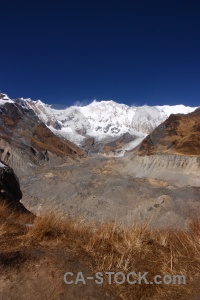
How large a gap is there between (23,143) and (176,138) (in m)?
46.1

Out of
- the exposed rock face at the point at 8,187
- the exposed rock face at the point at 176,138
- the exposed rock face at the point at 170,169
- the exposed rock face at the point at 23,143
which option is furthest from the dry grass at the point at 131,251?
the exposed rock face at the point at 23,143

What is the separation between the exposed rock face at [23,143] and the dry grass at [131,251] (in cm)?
5786

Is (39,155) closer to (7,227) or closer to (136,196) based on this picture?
(136,196)

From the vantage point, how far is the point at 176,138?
193 ft

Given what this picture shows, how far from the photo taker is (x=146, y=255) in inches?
153

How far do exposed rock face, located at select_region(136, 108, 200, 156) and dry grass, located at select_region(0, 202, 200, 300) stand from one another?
47094 millimetres

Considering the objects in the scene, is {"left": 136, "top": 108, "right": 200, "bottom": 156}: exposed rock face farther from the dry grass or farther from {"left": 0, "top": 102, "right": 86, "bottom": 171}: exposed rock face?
the dry grass

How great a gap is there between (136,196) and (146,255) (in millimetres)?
28404

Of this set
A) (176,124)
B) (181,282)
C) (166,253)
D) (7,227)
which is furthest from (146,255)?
(176,124)

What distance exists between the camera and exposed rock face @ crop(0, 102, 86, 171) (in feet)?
211

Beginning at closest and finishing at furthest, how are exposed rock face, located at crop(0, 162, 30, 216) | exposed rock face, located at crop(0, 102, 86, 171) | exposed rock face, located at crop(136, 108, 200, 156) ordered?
exposed rock face, located at crop(0, 162, 30, 216) → exposed rock face, located at crop(136, 108, 200, 156) → exposed rock face, located at crop(0, 102, 86, 171)

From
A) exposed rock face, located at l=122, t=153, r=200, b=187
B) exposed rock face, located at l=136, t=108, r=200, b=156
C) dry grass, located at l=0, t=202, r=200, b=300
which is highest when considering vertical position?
exposed rock face, located at l=136, t=108, r=200, b=156

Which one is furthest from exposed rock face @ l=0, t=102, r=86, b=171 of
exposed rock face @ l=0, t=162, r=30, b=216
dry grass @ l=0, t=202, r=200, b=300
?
dry grass @ l=0, t=202, r=200, b=300

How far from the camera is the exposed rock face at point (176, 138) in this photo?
171 feet
